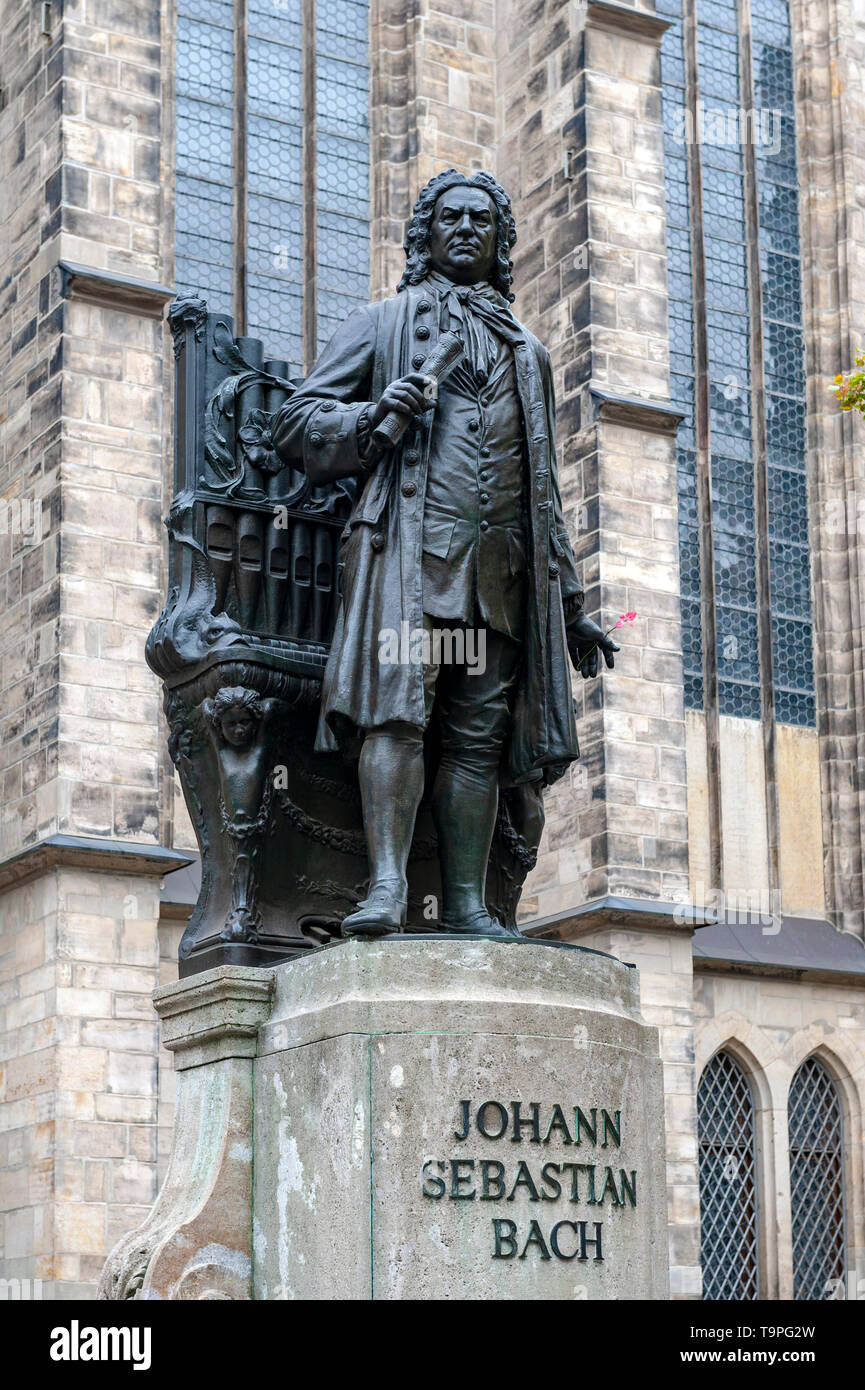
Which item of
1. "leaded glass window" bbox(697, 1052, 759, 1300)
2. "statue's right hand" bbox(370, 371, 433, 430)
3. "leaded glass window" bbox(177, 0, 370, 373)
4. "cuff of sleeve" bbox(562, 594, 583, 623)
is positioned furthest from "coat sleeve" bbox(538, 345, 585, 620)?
"leaded glass window" bbox(697, 1052, 759, 1300)

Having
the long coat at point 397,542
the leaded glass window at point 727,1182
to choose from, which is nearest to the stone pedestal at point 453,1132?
the long coat at point 397,542

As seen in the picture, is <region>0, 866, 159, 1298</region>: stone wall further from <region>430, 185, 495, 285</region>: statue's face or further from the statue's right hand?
the statue's right hand

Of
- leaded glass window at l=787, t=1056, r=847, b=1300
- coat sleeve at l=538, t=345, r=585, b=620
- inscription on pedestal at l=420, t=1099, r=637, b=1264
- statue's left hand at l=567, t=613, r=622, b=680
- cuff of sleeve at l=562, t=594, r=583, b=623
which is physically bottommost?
inscription on pedestal at l=420, t=1099, r=637, b=1264

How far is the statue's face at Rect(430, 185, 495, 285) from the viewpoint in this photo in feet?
19.2

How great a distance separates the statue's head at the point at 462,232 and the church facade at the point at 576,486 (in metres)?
8.36

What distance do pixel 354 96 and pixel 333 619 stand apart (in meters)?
13.2

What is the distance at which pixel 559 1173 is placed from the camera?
16.4 ft

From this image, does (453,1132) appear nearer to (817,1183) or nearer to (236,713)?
(236,713)

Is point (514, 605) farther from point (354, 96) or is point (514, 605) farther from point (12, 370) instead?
point (354, 96)

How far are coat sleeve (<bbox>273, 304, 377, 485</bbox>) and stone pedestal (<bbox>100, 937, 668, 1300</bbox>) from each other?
4.38ft

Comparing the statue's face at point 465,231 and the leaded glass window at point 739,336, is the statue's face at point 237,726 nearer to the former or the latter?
the statue's face at point 465,231

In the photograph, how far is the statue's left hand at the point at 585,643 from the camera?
597 centimetres

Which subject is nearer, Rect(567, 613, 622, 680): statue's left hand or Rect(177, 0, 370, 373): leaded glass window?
Rect(567, 613, 622, 680): statue's left hand

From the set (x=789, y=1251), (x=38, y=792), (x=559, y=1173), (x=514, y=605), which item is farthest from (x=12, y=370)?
(x=559, y=1173)
